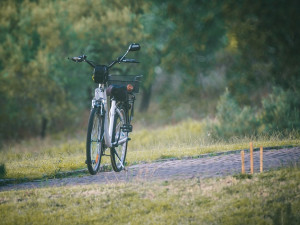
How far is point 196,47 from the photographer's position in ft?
88.2

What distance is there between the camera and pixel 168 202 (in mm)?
5848

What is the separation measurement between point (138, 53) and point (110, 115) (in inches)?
862

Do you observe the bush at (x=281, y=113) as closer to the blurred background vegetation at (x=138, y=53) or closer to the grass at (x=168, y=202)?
the blurred background vegetation at (x=138, y=53)

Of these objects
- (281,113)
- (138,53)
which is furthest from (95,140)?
(138,53)

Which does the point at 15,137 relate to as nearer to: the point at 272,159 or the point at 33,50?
the point at 33,50

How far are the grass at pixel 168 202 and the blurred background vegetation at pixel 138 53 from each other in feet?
57.1

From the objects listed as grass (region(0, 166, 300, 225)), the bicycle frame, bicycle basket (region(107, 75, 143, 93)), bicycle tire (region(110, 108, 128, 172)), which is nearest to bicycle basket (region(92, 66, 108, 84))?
the bicycle frame

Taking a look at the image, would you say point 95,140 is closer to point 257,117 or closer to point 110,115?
point 110,115

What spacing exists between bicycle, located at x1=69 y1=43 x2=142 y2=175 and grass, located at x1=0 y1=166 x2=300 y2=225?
→ 0.74 meters

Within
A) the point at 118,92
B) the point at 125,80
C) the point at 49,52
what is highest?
the point at 49,52

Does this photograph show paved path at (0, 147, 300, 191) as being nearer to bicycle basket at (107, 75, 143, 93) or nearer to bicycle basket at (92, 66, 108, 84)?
bicycle basket at (107, 75, 143, 93)

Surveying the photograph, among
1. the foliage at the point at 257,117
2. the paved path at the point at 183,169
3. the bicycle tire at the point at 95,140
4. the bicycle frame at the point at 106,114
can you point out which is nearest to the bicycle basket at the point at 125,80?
the bicycle frame at the point at 106,114

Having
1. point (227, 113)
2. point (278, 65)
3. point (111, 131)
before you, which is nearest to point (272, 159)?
point (111, 131)

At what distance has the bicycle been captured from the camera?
685 centimetres
